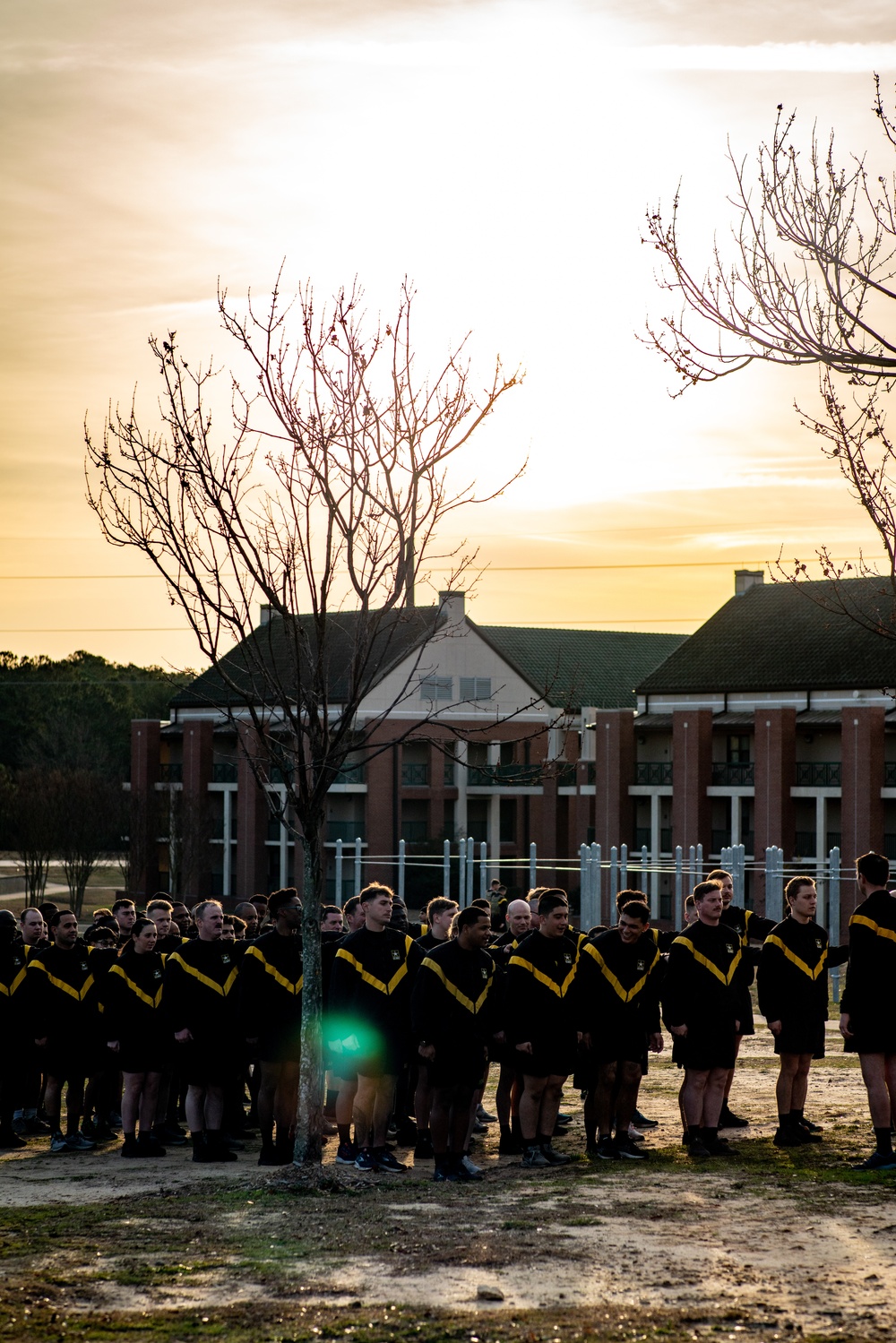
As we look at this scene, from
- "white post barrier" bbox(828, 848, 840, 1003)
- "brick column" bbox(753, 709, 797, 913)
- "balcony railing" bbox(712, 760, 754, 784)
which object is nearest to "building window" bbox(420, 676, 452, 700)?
"balcony railing" bbox(712, 760, 754, 784)

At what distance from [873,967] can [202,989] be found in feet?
16.5

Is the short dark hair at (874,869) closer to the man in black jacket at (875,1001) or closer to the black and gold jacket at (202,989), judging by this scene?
the man in black jacket at (875,1001)

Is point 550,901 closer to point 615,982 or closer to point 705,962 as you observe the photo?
point 615,982

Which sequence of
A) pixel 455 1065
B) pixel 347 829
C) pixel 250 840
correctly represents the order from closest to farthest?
pixel 455 1065
pixel 347 829
pixel 250 840

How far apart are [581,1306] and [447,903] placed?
5.01 metres

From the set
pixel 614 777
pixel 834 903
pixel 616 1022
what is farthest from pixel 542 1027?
pixel 614 777

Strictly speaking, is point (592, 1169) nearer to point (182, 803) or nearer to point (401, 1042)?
point (401, 1042)

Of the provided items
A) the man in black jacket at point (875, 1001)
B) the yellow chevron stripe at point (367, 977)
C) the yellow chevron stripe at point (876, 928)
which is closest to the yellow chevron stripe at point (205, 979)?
the yellow chevron stripe at point (367, 977)

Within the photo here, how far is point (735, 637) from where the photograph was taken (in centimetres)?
5631

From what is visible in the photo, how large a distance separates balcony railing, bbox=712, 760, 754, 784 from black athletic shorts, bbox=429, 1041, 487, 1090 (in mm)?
39772

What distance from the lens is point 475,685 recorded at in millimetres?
62594

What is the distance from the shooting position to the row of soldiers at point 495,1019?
11.2 m

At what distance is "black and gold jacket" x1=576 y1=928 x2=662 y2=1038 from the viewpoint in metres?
11.7

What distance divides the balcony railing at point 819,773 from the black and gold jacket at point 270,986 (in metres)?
37.8
